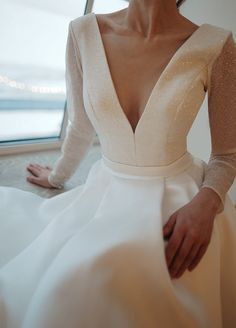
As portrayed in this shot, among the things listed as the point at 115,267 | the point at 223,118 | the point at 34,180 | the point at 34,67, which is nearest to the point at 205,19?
the point at 34,67

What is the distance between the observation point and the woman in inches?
19.7

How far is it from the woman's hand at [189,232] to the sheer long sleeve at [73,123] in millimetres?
422

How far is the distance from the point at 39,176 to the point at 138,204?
A: 64 centimetres

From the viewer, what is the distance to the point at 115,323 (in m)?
0.48

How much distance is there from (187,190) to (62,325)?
0.40m

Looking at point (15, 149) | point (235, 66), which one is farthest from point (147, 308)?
point (15, 149)

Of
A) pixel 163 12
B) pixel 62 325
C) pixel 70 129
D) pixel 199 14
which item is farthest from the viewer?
pixel 199 14

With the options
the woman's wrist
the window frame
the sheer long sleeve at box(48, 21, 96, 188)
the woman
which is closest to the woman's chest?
the woman

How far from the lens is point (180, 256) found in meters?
0.57

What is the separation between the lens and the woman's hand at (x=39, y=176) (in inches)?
44.8

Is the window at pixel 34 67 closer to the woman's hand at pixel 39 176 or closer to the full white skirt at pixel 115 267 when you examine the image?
the woman's hand at pixel 39 176

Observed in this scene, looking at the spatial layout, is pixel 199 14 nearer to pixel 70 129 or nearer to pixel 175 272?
pixel 70 129

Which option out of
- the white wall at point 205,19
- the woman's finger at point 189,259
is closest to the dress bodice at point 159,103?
the woman's finger at point 189,259

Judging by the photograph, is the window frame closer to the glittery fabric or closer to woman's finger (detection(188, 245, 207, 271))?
the glittery fabric
